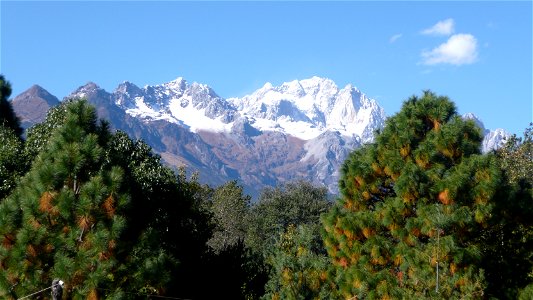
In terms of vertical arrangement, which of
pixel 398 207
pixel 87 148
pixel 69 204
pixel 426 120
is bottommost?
pixel 69 204

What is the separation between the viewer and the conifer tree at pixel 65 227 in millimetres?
10242

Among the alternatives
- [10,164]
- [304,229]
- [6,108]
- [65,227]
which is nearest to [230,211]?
[6,108]

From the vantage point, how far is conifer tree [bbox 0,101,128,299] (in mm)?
10242

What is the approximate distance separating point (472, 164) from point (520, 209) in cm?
196

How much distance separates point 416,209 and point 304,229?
284 inches

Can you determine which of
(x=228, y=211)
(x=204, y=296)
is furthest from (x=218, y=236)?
(x=204, y=296)

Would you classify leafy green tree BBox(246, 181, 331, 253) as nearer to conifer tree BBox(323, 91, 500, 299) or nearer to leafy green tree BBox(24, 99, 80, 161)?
leafy green tree BBox(24, 99, 80, 161)

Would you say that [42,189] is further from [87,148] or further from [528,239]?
[528,239]

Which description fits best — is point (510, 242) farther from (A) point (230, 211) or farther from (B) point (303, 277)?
(A) point (230, 211)

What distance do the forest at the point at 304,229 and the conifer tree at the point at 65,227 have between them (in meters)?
0.02

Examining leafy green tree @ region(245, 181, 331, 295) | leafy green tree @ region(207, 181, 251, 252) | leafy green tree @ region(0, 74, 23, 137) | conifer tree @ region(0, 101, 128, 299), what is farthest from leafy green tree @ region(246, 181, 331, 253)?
conifer tree @ region(0, 101, 128, 299)

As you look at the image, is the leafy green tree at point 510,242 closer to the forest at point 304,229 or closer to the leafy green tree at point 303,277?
the forest at point 304,229

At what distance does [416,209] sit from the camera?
46.9ft

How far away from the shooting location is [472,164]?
45.3ft
